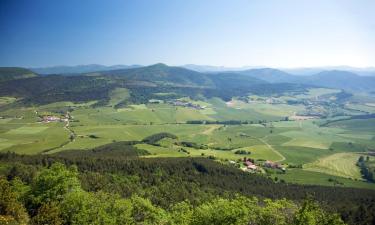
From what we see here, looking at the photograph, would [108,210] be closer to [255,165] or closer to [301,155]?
[255,165]

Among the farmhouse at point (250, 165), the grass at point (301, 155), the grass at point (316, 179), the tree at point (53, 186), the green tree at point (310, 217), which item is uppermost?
the green tree at point (310, 217)

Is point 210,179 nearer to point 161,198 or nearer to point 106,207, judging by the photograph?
point 161,198

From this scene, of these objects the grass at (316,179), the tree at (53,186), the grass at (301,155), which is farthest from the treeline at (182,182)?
the grass at (301,155)

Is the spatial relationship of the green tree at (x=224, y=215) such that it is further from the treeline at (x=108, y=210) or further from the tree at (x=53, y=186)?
the tree at (x=53, y=186)

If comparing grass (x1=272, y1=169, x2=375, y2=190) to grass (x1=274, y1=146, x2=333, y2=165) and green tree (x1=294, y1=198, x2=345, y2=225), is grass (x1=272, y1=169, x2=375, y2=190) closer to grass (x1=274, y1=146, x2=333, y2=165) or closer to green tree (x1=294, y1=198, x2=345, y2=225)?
grass (x1=274, y1=146, x2=333, y2=165)

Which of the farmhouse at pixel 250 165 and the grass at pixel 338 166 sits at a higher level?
the farmhouse at pixel 250 165

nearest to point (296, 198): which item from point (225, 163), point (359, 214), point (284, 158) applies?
point (359, 214)
